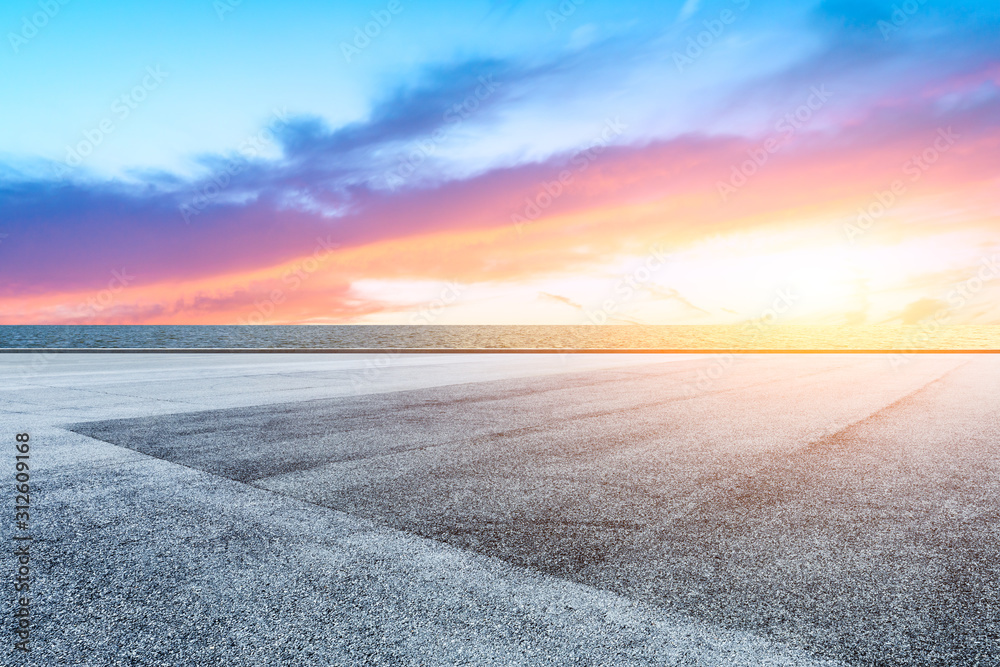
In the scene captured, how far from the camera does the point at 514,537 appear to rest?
407 centimetres

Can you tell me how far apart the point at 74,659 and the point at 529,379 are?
40.1ft

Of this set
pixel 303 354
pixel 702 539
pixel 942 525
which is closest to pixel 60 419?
pixel 702 539

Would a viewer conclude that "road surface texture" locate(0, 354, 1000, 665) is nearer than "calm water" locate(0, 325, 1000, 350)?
Yes

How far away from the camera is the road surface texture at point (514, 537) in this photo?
109 inches

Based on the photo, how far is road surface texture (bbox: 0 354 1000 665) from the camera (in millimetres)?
2775

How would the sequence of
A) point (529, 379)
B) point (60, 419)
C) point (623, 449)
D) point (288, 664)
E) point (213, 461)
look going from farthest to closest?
point (529, 379)
point (60, 419)
point (623, 449)
point (213, 461)
point (288, 664)

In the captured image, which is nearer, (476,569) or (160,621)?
(160,621)

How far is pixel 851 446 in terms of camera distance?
7027 millimetres

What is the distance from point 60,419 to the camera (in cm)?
873

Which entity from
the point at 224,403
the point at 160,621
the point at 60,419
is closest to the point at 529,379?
the point at 224,403

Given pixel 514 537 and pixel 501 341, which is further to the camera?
pixel 501 341

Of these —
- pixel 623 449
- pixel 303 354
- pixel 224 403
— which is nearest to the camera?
pixel 623 449

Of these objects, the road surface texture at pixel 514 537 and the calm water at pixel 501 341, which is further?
the calm water at pixel 501 341

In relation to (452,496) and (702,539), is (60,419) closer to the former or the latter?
(452,496)
